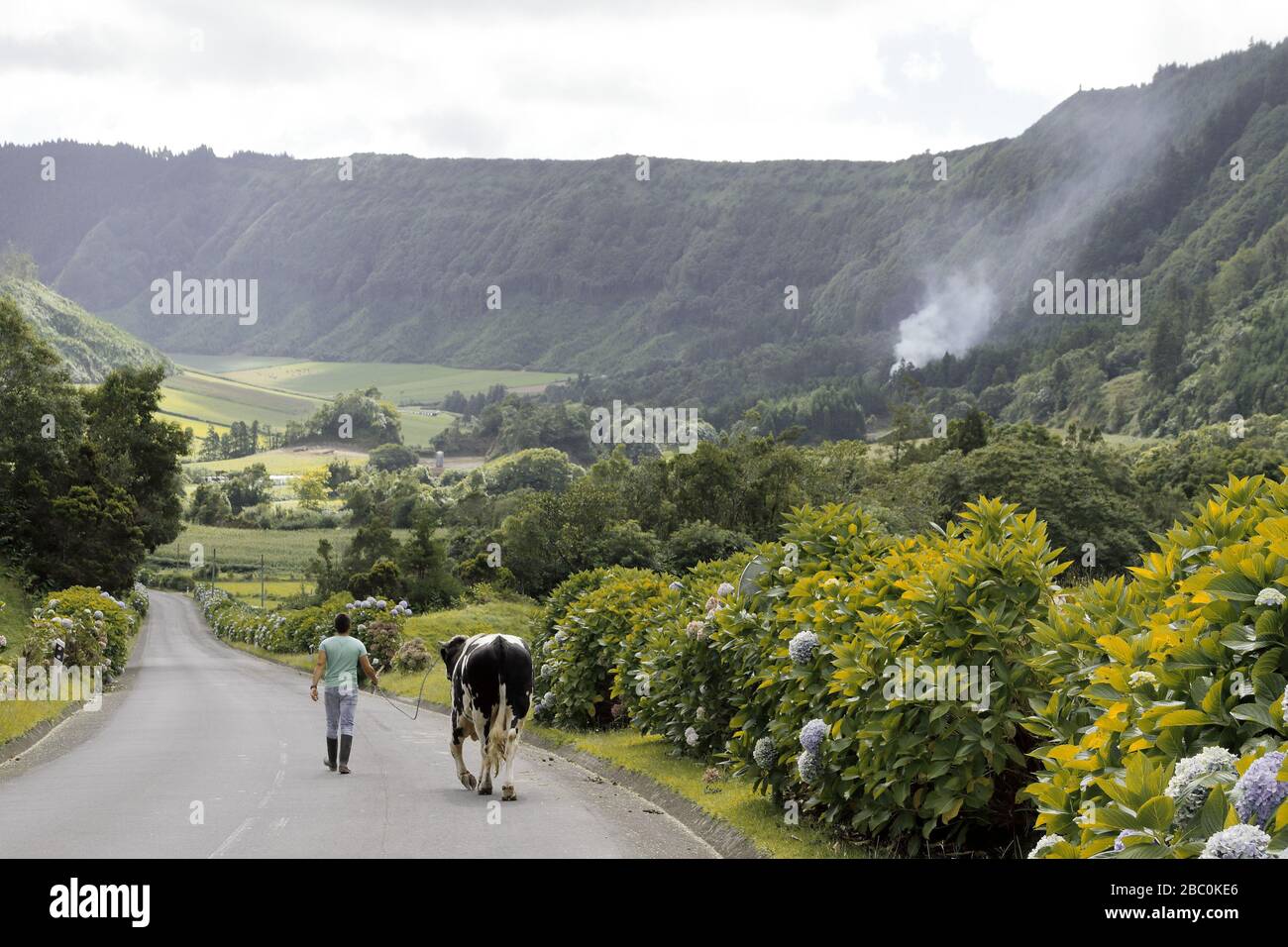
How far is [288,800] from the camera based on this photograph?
15.0 meters

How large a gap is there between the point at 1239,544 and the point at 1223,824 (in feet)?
4.28

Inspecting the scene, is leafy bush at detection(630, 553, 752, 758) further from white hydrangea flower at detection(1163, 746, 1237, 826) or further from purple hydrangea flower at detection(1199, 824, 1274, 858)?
purple hydrangea flower at detection(1199, 824, 1274, 858)

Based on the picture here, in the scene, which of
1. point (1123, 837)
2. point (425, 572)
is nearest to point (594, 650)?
point (1123, 837)

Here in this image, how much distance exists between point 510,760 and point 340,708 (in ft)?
11.0

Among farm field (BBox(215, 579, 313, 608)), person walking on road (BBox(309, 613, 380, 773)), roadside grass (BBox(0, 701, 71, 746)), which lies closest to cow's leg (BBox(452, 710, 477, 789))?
person walking on road (BBox(309, 613, 380, 773))

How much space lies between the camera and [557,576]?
77.3m

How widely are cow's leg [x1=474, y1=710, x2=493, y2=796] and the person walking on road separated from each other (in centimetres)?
216

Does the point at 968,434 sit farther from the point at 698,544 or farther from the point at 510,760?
the point at 510,760

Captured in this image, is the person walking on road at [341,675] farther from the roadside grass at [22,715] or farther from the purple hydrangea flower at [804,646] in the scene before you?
the roadside grass at [22,715]

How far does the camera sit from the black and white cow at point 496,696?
15273 millimetres
